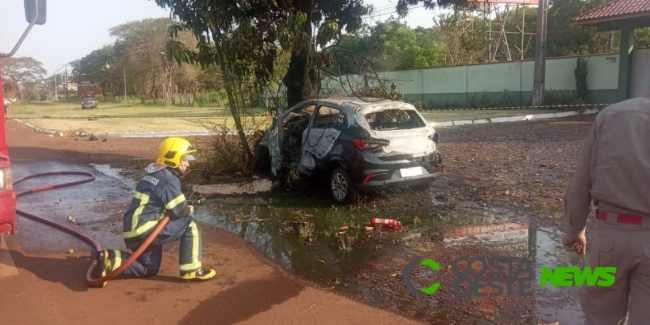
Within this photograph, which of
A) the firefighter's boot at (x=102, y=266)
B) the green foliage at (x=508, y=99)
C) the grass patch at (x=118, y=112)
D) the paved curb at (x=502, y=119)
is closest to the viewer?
the firefighter's boot at (x=102, y=266)

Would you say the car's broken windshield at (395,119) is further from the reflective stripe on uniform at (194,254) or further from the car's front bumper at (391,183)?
the reflective stripe on uniform at (194,254)

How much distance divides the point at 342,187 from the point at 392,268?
255cm

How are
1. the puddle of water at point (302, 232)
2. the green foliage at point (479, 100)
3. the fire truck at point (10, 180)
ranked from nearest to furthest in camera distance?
the fire truck at point (10, 180) < the puddle of water at point (302, 232) < the green foliage at point (479, 100)

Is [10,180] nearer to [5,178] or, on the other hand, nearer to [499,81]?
[5,178]

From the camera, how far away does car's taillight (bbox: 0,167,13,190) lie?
4953mm

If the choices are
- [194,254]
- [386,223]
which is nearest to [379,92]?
[386,223]

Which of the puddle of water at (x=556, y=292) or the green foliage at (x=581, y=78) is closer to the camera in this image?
the puddle of water at (x=556, y=292)

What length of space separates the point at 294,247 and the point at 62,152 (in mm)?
11337

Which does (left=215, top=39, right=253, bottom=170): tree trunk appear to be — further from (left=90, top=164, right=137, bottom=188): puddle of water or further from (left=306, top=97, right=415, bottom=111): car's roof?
(left=90, top=164, right=137, bottom=188): puddle of water

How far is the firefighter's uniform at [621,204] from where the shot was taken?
258 cm

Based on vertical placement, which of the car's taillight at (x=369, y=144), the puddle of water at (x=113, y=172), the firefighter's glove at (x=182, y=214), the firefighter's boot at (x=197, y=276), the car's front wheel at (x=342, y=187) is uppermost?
the car's taillight at (x=369, y=144)

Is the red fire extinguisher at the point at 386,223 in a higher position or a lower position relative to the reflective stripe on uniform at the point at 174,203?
lower

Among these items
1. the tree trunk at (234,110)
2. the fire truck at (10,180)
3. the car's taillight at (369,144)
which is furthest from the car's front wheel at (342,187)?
the fire truck at (10,180)

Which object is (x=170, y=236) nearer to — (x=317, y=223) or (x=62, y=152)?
(x=317, y=223)
